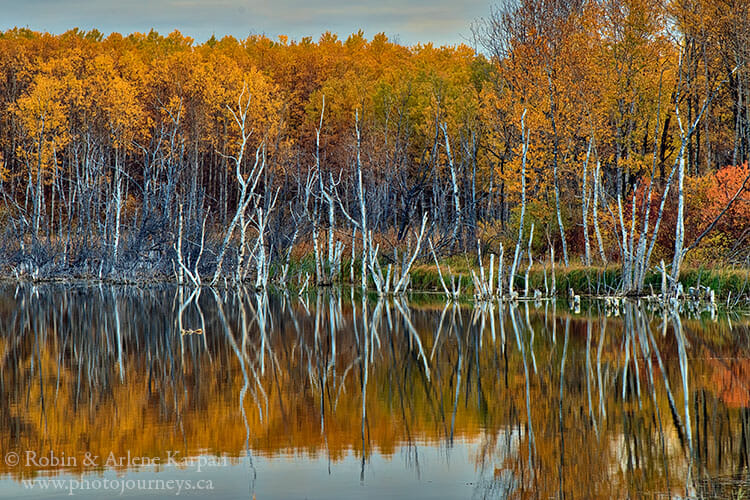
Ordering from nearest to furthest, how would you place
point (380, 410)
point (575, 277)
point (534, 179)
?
point (380, 410) < point (575, 277) < point (534, 179)

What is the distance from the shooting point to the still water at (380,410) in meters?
6.91

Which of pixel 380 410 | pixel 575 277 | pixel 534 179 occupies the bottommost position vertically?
pixel 380 410

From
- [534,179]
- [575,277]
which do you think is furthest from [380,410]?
[534,179]

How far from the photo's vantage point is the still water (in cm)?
691

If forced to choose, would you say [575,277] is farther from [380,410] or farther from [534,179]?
[380,410]

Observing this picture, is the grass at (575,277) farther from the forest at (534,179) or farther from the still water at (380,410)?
the still water at (380,410)

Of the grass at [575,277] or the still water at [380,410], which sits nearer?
the still water at [380,410]

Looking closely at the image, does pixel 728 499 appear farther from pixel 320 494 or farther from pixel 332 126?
pixel 332 126

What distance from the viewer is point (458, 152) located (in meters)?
50.2

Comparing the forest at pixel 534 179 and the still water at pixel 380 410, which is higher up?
the forest at pixel 534 179

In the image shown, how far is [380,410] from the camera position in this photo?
Result: 9.62 m

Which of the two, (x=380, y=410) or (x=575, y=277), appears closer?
(x=380, y=410)

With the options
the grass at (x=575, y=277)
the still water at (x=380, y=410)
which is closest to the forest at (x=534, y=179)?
the grass at (x=575, y=277)

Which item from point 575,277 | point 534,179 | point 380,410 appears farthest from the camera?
point 534,179
